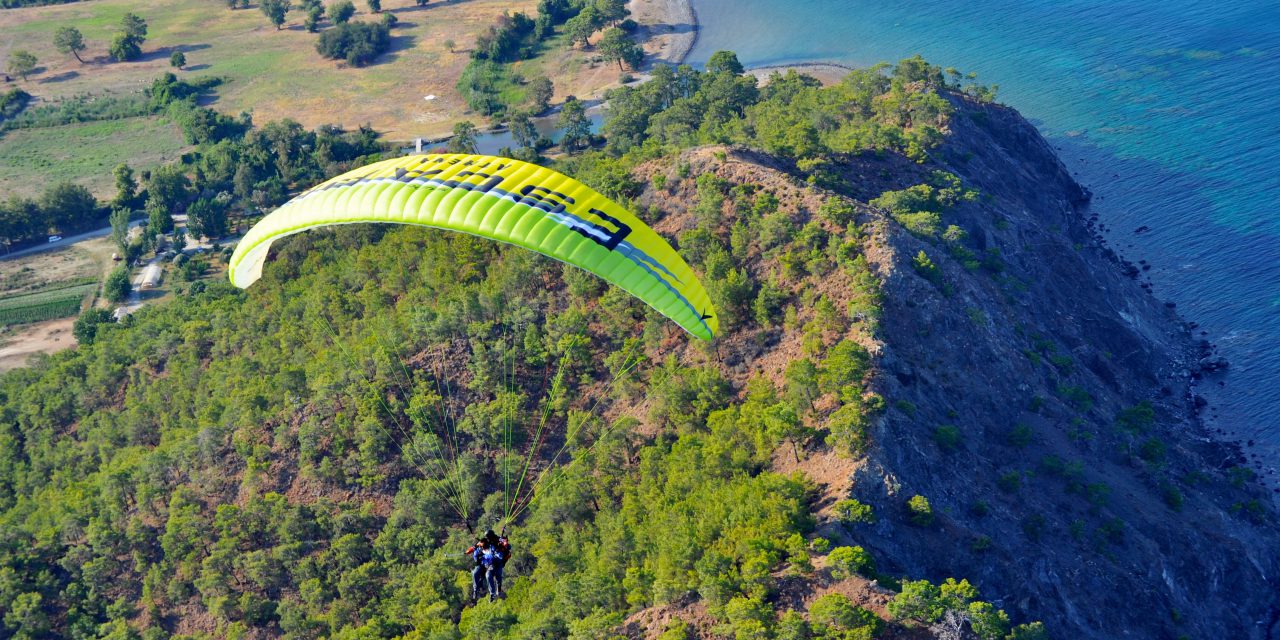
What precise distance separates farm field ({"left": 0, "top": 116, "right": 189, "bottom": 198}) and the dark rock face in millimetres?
76294

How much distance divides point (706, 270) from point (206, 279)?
50.3m

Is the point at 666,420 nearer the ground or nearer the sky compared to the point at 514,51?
nearer the ground

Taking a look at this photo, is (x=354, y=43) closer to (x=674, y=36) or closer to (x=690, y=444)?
(x=674, y=36)

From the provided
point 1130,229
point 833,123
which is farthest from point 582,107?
point 1130,229

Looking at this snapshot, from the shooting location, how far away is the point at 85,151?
105m

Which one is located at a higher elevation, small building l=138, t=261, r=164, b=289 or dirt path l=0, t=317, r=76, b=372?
small building l=138, t=261, r=164, b=289

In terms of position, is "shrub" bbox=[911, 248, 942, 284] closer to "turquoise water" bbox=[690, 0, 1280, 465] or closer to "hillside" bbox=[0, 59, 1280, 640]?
"hillside" bbox=[0, 59, 1280, 640]

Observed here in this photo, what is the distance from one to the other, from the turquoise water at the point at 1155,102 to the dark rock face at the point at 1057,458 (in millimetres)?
6164

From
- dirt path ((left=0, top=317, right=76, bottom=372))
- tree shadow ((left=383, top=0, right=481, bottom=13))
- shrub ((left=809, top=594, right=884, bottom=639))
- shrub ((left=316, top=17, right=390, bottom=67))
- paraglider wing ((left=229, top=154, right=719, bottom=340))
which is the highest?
tree shadow ((left=383, top=0, right=481, bottom=13))

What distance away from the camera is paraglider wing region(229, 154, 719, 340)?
3369 centimetres

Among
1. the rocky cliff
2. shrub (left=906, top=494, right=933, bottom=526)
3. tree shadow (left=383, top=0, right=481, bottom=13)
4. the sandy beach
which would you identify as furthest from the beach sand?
shrub (left=906, top=494, right=933, bottom=526)

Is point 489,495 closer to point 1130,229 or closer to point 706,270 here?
point 706,270

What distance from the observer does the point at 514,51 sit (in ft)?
374

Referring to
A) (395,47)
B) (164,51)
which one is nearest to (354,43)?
(395,47)
